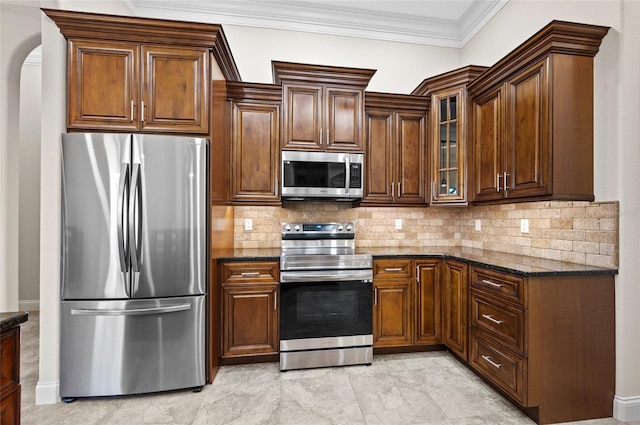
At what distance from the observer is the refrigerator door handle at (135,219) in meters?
2.13

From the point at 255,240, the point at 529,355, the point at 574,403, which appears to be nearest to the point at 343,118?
the point at 255,240

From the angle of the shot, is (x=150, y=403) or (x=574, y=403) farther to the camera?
(x=150, y=403)

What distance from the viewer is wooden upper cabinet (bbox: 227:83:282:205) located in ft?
9.59

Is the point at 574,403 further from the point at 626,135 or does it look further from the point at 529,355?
the point at 626,135

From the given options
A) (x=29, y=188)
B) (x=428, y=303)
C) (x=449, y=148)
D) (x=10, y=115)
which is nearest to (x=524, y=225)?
(x=449, y=148)

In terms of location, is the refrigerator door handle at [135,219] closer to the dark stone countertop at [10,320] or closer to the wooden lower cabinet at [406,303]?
the dark stone countertop at [10,320]

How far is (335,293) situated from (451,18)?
335cm

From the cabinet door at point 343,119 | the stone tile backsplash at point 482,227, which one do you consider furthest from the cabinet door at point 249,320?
the cabinet door at point 343,119

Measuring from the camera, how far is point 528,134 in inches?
86.7

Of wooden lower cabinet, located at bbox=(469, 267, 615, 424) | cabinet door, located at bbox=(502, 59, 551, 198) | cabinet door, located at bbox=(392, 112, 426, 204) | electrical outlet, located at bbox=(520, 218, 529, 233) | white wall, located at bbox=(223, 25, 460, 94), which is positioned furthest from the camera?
white wall, located at bbox=(223, 25, 460, 94)

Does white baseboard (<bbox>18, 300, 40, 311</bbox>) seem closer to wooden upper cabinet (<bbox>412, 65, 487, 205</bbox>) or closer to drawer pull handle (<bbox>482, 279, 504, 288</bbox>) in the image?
wooden upper cabinet (<bbox>412, 65, 487, 205</bbox>)

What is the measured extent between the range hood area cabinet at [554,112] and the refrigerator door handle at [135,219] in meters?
2.74

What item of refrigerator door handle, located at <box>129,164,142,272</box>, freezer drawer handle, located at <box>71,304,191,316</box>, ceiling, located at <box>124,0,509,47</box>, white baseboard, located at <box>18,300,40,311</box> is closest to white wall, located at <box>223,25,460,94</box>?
ceiling, located at <box>124,0,509,47</box>

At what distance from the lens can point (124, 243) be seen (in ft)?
6.99
